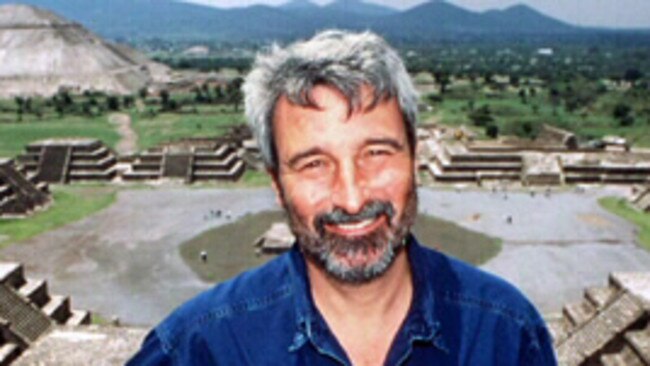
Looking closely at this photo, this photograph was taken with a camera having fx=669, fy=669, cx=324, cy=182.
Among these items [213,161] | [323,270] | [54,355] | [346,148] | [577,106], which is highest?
[346,148]

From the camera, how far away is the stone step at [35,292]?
671 inches

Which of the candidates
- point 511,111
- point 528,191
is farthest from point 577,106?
point 528,191

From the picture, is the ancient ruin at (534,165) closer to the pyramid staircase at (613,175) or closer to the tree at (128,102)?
the pyramid staircase at (613,175)

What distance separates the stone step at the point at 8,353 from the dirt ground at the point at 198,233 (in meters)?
4.88

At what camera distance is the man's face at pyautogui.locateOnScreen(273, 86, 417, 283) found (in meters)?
3.15

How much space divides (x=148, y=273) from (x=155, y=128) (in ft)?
129

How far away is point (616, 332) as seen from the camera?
44.8 feet

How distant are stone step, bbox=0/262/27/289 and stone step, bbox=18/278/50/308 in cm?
17

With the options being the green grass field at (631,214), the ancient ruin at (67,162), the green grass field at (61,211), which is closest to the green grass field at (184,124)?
the ancient ruin at (67,162)

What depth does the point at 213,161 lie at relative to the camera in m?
40.0

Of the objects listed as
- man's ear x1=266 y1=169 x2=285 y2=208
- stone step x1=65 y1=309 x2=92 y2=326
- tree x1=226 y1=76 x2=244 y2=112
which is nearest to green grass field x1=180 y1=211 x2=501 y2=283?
stone step x1=65 y1=309 x2=92 y2=326

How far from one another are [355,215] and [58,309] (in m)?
16.4

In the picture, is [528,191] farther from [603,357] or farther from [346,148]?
[346,148]

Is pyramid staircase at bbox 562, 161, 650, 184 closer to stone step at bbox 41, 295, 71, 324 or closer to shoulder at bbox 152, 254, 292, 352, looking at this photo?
stone step at bbox 41, 295, 71, 324
